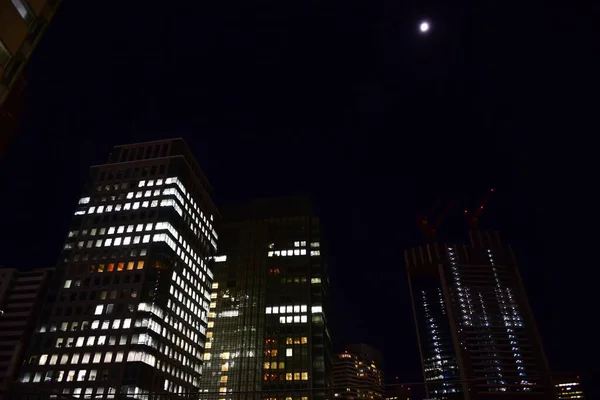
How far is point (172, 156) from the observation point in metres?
121

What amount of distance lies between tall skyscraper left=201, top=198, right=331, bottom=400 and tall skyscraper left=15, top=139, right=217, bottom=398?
13.2 meters

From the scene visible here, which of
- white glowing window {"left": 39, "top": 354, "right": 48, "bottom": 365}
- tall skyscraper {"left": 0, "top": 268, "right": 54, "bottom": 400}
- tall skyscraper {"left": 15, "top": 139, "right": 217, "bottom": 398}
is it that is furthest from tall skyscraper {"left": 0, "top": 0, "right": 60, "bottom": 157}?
tall skyscraper {"left": 0, "top": 268, "right": 54, "bottom": 400}

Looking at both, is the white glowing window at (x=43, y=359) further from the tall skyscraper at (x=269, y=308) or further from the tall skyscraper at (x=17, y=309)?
the tall skyscraper at (x=269, y=308)

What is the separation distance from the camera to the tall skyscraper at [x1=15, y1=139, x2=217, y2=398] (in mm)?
87250

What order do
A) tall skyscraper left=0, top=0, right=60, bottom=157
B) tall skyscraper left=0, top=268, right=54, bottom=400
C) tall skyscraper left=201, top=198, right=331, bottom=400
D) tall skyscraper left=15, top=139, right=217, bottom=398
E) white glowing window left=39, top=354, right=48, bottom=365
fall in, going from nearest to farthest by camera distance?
1. tall skyscraper left=0, top=0, right=60, bottom=157
2. tall skyscraper left=15, top=139, right=217, bottom=398
3. white glowing window left=39, top=354, right=48, bottom=365
4. tall skyscraper left=201, top=198, right=331, bottom=400
5. tall skyscraper left=0, top=268, right=54, bottom=400

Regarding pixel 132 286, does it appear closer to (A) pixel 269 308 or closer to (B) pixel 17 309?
(A) pixel 269 308

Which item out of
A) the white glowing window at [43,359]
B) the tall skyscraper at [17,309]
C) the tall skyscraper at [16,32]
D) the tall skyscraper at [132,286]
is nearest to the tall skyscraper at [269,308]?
the tall skyscraper at [132,286]

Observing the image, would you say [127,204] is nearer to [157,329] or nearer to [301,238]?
[157,329]

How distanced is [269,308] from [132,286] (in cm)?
4850

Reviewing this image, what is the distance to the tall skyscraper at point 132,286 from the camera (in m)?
87.2

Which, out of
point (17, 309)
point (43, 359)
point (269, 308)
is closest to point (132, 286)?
point (43, 359)

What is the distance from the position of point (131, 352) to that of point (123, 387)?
6877 millimetres

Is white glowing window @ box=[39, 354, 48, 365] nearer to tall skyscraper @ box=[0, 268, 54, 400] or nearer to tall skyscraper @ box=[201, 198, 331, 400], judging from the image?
tall skyscraper @ box=[0, 268, 54, 400]

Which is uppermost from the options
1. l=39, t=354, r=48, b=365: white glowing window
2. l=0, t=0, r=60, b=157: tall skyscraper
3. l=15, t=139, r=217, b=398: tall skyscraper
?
l=15, t=139, r=217, b=398: tall skyscraper
